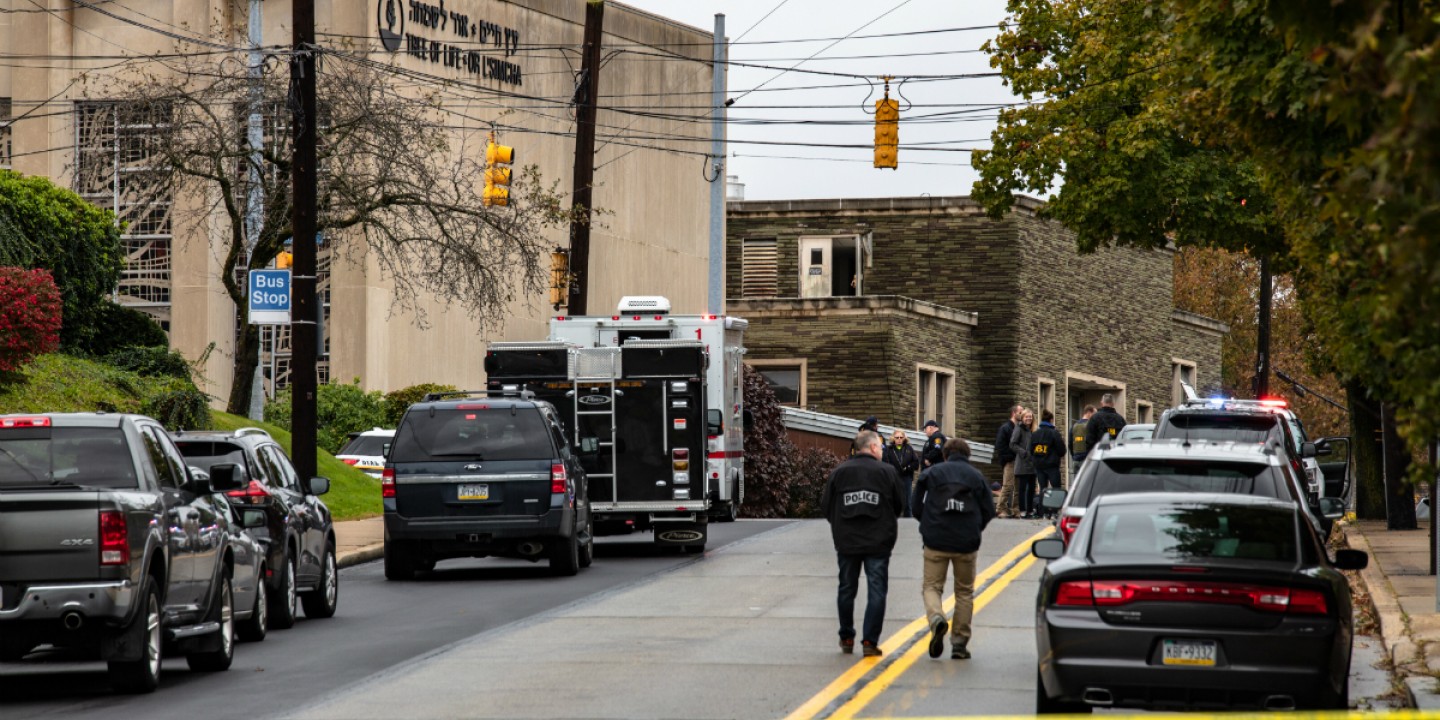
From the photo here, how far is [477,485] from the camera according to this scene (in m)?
21.6

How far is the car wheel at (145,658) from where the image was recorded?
12.9 metres

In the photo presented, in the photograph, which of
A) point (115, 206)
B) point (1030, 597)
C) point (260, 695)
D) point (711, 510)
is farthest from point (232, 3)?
point (260, 695)

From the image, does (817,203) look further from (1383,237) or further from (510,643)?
(1383,237)

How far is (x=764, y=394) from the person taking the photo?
36.5 metres

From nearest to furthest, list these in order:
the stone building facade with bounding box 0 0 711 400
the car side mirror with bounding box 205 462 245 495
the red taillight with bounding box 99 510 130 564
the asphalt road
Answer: the red taillight with bounding box 99 510 130 564
the asphalt road
the car side mirror with bounding box 205 462 245 495
the stone building facade with bounding box 0 0 711 400

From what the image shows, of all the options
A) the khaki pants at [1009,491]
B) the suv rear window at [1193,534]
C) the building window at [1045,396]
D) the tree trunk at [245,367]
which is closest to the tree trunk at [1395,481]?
the khaki pants at [1009,491]

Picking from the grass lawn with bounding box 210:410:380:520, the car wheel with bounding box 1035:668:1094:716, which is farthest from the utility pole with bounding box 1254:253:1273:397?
the car wheel with bounding box 1035:668:1094:716

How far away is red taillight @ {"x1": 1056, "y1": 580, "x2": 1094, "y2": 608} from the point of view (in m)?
11.0

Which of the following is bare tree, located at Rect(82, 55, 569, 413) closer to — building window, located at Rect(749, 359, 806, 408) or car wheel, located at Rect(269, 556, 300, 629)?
car wheel, located at Rect(269, 556, 300, 629)

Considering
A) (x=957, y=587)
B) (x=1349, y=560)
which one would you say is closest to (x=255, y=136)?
(x=957, y=587)

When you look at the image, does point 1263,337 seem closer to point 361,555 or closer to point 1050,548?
point 361,555

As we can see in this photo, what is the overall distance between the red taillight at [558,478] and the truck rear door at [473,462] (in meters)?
0.04

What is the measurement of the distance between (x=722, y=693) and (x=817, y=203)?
38182mm

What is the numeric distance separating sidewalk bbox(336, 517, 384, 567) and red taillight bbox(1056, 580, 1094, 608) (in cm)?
1336
